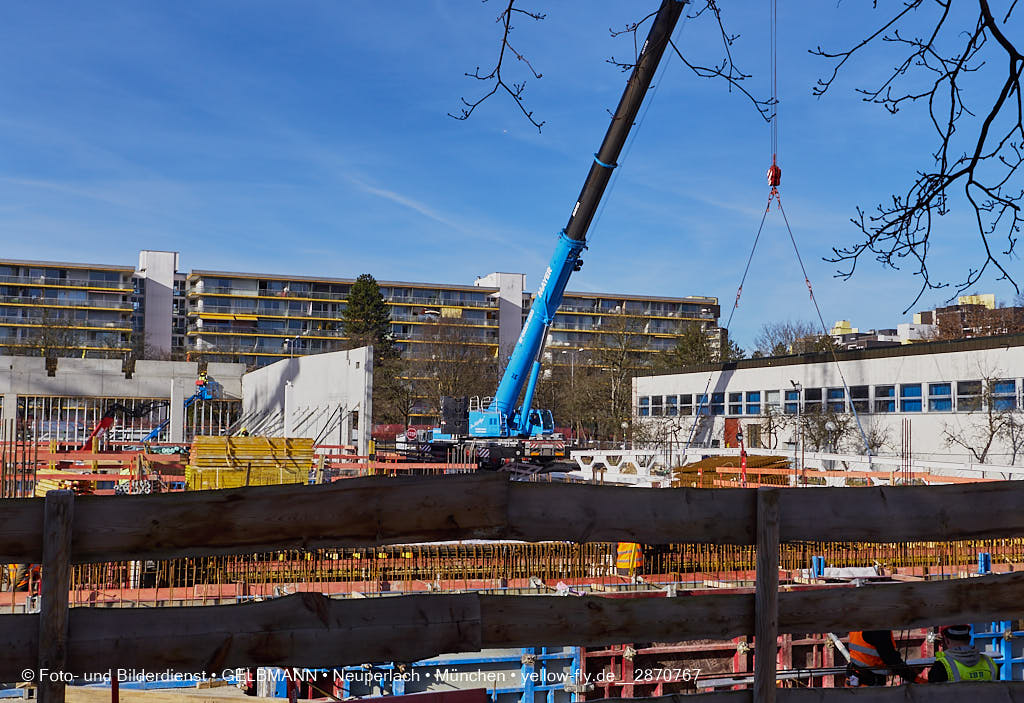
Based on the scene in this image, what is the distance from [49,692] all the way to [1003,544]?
18336mm

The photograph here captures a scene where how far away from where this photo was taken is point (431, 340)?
251ft

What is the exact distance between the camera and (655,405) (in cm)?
5006

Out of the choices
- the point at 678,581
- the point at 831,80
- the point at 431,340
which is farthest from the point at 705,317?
the point at 831,80

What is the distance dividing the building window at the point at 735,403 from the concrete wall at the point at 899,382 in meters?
0.19

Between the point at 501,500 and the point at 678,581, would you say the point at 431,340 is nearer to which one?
the point at 678,581

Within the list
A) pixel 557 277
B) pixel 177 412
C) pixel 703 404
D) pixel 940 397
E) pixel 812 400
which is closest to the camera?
pixel 557 277

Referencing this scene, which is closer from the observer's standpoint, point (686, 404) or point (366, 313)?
point (686, 404)

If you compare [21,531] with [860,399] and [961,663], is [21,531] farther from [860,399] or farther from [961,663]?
[860,399]

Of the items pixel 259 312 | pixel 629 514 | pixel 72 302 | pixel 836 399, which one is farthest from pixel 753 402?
pixel 72 302

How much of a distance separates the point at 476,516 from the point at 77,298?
107m

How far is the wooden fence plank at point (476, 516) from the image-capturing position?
3.12 metres

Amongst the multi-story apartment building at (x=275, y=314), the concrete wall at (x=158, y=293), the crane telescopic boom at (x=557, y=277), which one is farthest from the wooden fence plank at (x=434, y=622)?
the concrete wall at (x=158, y=293)

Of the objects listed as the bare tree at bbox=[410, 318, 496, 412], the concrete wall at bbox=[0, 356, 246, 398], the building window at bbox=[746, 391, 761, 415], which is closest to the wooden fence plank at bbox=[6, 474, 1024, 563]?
the building window at bbox=[746, 391, 761, 415]

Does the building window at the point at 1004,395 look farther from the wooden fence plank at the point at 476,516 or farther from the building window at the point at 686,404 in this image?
the wooden fence plank at the point at 476,516
